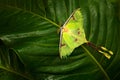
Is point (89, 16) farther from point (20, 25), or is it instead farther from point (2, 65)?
point (2, 65)

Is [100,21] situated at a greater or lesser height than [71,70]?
greater

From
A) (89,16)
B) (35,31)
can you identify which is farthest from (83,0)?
(35,31)

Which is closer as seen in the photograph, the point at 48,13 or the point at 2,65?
the point at 48,13
